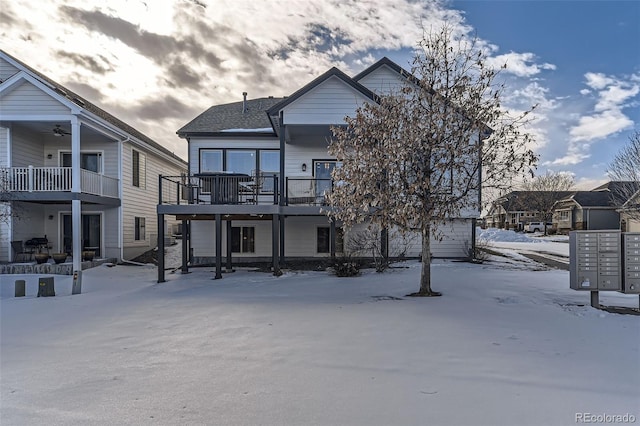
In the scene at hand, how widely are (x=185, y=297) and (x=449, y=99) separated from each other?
8043mm

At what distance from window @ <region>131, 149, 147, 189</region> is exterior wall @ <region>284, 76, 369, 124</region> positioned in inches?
381

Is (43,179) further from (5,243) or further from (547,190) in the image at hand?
(547,190)

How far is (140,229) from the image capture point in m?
17.4

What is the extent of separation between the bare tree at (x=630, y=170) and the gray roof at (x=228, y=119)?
1755cm

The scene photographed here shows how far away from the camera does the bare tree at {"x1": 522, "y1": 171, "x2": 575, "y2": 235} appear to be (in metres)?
43.6

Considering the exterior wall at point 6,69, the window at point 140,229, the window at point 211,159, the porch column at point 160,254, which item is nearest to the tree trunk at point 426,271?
the porch column at point 160,254

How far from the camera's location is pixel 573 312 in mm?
6234

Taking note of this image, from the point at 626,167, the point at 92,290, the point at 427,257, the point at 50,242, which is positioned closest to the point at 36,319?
the point at 92,290

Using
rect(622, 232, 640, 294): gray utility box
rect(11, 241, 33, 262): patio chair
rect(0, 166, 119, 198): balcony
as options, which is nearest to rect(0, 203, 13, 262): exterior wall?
rect(11, 241, 33, 262): patio chair

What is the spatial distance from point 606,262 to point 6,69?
22.5 m

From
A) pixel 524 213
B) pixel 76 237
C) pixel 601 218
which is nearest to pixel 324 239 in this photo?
pixel 76 237

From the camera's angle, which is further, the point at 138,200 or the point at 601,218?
the point at 601,218

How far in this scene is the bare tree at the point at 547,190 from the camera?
43625mm

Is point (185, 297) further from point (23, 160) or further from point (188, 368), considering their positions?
point (23, 160)
